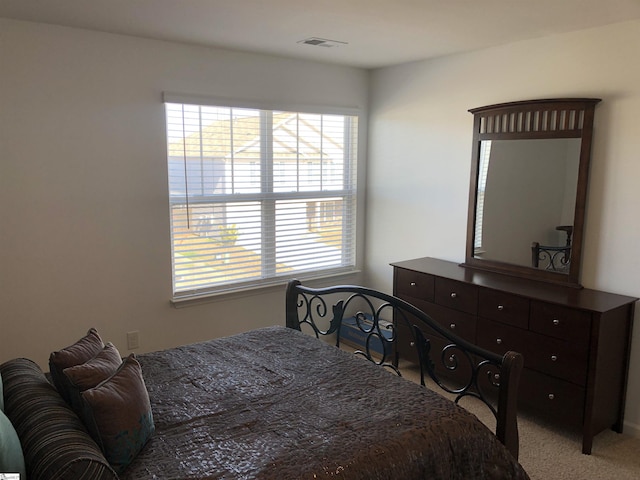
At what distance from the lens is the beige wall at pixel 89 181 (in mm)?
3029

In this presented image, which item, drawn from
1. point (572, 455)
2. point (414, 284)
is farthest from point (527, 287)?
point (572, 455)

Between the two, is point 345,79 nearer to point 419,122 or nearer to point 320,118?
point 320,118

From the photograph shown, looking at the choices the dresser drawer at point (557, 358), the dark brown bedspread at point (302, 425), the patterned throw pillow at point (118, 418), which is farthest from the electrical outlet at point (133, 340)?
the dresser drawer at point (557, 358)

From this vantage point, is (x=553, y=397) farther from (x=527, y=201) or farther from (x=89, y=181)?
(x=89, y=181)

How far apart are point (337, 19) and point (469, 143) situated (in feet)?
4.78

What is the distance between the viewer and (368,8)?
2672 millimetres

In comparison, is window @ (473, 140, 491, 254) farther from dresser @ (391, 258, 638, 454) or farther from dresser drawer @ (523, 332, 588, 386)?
dresser drawer @ (523, 332, 588, 386)

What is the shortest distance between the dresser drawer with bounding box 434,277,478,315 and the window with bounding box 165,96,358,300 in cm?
128

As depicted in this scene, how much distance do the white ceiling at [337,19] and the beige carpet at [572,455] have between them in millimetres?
2378

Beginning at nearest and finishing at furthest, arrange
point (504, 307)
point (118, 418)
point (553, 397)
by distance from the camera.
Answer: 1. point (118, 418)
2. point (553, 397)
3. point (504, 307)

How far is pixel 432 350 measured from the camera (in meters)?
3.63

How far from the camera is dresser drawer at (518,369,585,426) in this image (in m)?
2.86

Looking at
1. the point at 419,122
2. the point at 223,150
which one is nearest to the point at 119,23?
the point at 223,150

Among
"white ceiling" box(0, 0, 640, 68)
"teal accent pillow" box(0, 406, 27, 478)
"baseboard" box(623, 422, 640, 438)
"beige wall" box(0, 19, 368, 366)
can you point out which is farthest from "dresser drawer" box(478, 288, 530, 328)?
"teal accent pillow" box(0, 406, 27, 478)
